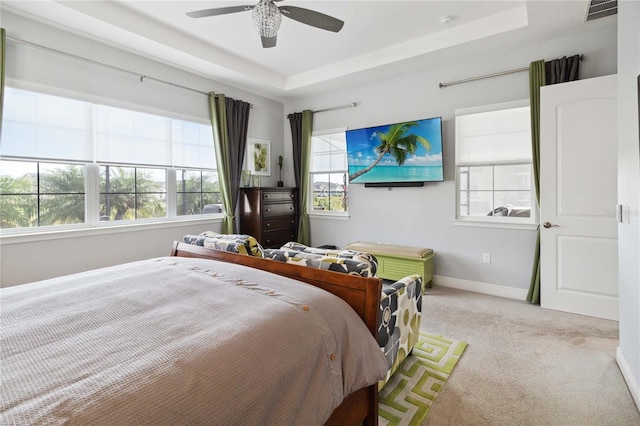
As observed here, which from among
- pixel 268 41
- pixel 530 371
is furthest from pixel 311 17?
pixel 530 371

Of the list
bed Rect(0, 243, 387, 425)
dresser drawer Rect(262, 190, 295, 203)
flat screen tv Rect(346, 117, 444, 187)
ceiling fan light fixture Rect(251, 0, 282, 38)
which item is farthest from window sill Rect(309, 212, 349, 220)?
bed Rect(0, 243, 387, 425)

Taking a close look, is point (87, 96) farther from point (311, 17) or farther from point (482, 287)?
point (482, 287)

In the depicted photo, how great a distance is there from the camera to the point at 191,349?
1017 mm

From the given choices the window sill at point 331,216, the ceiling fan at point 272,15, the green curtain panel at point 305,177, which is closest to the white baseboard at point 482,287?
the window sill at point 331,216

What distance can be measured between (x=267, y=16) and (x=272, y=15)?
0.12ft

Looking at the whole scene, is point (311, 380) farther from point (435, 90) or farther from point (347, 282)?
point (435, 90)

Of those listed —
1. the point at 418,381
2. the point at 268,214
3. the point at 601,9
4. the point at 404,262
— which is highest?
the point at 601,9

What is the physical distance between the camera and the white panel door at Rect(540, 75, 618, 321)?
9.53 ft

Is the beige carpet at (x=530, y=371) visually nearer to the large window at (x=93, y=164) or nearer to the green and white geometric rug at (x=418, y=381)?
the green and white geometric rug at (x=418, y=381)

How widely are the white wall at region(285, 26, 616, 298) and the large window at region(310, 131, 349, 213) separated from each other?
20cm

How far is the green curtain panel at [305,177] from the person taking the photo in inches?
204

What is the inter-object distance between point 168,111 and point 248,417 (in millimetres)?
3911

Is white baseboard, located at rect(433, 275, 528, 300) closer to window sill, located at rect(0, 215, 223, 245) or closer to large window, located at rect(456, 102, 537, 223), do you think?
large window, located at rect(456, 102, 537, 223)

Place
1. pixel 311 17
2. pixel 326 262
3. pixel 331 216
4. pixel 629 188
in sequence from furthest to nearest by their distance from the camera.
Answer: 1. pixel 331 216
2. pixel 311 17
3. pixel 629 188
4. pixel 326 262
